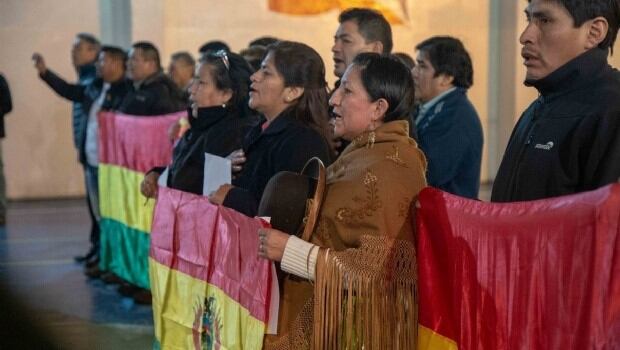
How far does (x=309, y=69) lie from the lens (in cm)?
447

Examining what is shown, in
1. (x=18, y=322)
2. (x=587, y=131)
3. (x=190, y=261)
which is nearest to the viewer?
(x=18, y=322)

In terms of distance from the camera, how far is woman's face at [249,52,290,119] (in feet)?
14.6

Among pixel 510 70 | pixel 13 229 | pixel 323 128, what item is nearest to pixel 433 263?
pixel 323 128

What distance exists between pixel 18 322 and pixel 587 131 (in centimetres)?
181

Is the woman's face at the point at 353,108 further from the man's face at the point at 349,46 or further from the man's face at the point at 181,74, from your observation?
the man's face at the point at 181,74

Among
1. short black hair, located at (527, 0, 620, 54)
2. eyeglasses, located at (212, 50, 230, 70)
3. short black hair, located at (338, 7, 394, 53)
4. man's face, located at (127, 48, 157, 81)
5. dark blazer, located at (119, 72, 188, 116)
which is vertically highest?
short black hair, located at (527, 0, 620, 54)

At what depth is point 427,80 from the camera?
5656 millimetres

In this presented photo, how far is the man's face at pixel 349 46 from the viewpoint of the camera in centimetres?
519

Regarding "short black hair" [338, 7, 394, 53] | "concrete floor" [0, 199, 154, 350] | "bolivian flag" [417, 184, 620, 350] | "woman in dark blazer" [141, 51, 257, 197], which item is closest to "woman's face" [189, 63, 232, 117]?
"woman in dark blazer" [141, 51, 257, 197]

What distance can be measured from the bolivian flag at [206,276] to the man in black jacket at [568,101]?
1148mm

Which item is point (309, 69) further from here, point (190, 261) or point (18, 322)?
point (18, 322)

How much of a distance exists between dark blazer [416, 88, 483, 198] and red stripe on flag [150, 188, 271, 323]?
1232 millimetres

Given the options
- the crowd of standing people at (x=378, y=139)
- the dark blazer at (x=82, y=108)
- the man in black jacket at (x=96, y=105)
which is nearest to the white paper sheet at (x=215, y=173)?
the crowd of standing people at (x=378, y=139)

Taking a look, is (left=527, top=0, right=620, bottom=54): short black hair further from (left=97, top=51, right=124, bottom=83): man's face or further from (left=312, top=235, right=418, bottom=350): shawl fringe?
(left=97, top=51, right=124, bottom=83): man's face
